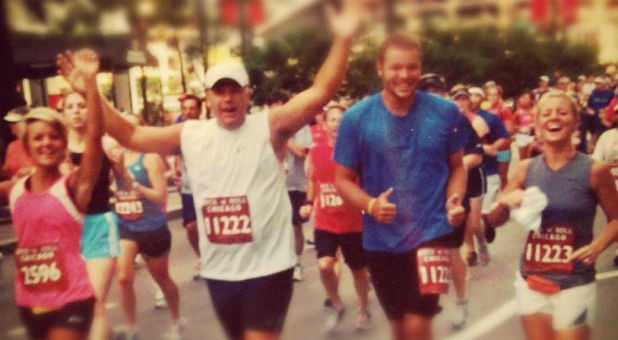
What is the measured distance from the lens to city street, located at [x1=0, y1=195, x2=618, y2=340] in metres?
5.79

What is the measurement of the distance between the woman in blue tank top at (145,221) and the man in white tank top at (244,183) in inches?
74.6

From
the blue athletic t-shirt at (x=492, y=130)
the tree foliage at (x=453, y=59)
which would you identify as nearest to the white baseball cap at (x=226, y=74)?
the blue athletic t-shirt at (x=492, y=130)

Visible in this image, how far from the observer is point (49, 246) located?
3787 mm

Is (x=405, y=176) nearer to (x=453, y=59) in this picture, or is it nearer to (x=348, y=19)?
(x=348, y=19)

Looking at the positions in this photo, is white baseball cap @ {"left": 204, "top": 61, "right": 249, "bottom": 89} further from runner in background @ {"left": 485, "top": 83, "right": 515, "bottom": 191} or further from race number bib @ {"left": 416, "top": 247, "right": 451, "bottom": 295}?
runner in background @ {"left": 485, "top": 83, "right": 515, "bottom": 191}

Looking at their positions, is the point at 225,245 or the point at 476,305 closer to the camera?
the point at 225,245

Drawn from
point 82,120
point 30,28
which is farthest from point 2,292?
point 30,28

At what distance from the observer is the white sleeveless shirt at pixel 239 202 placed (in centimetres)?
382

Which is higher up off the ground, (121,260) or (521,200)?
(521,200)

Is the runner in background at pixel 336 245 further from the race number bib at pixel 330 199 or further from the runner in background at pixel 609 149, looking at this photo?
the runner in background at pixel 609 149

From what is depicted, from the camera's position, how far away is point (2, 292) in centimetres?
815

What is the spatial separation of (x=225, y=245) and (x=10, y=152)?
359 cm

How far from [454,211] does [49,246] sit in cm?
179

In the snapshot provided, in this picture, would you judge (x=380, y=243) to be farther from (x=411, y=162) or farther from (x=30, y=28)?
(x=30, y=28)
